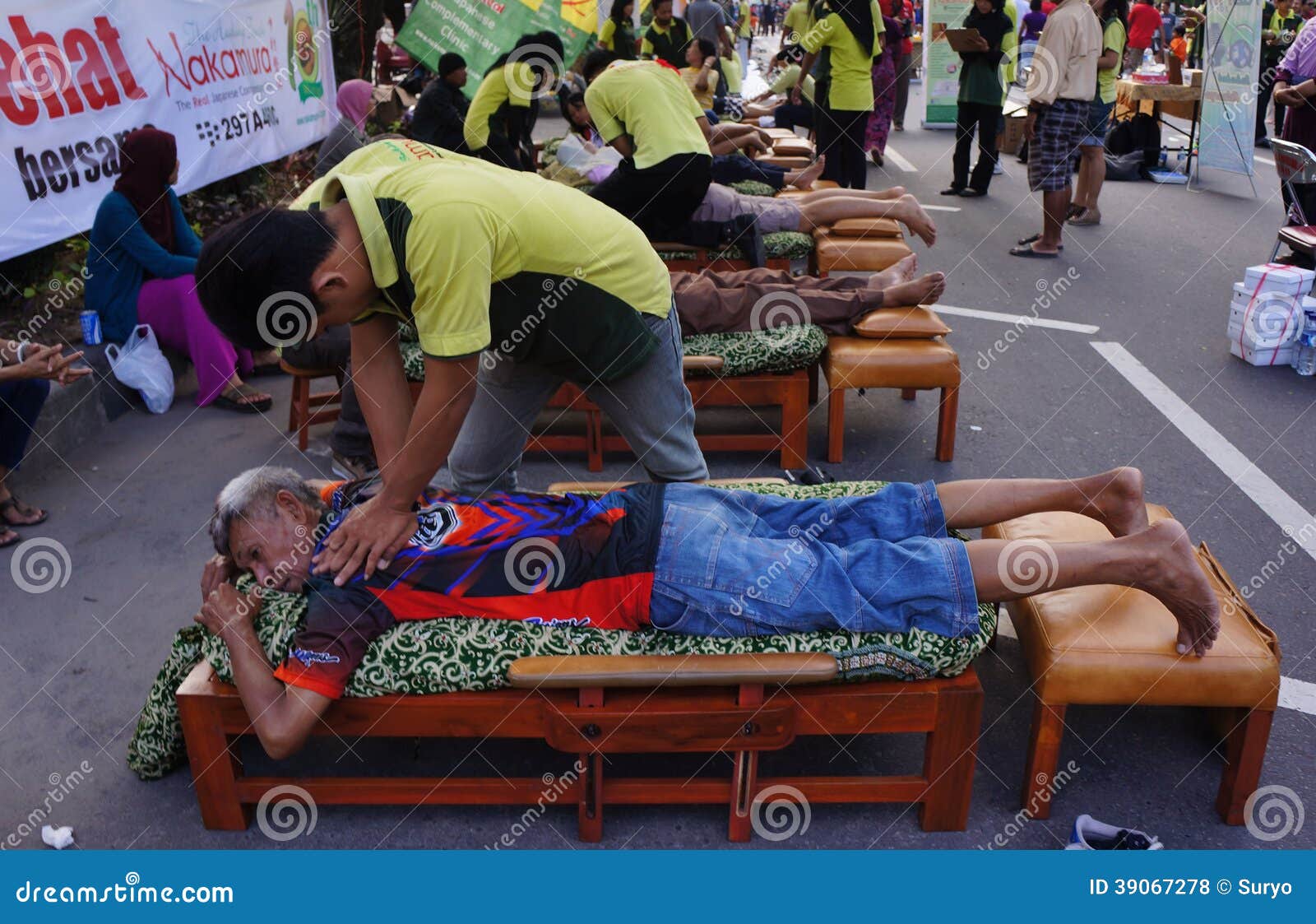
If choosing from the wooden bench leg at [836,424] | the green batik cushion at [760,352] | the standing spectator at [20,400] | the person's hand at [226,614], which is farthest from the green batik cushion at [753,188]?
the person's hand at [226,614]

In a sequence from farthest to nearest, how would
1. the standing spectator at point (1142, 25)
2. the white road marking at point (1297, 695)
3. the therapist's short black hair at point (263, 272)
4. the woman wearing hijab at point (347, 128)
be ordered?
the standing spectator at point (1142, 25), the woman wearing hijab at point (347, 128), the white road marking at point (1297, 695), the therapist's short black hair at point (263, 272)

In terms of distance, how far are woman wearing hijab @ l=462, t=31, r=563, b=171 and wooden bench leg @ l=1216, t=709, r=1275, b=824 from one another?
5978mm

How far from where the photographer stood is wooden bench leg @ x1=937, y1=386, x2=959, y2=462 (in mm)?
4297

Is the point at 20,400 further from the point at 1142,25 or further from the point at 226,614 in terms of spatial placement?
the point at 1142,25

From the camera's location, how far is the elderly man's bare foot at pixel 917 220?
5770 mm

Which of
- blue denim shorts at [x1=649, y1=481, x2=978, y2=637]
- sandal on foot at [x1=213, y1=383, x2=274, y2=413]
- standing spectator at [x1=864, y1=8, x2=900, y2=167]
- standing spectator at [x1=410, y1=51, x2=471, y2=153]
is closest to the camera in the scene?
blue denim shorts at [x1=649, y1=481, x2=978, y2=637]

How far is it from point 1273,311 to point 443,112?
5410mm

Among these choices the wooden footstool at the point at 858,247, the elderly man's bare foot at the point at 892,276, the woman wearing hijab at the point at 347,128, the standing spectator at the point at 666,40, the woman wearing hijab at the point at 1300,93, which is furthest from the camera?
the standing spectator at the point at 666,40

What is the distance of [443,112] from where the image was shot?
24.7 feet

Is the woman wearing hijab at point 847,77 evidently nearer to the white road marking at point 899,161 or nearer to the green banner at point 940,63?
the white road marking at point 899,161

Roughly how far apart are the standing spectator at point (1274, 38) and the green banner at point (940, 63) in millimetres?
3188

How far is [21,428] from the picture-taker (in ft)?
12.7

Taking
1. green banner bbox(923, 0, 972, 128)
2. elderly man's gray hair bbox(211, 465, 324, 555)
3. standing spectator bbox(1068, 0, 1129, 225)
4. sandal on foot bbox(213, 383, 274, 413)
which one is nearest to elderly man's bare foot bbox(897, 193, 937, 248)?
standing spectator bbox(1068, 0, 1129, 225)

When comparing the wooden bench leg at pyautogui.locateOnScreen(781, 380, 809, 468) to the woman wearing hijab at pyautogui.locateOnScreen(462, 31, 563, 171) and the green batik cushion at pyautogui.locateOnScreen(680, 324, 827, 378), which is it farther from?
the woman wearing hijab at pyautogui.locateOnScreen(462, 31, 563, 171)
